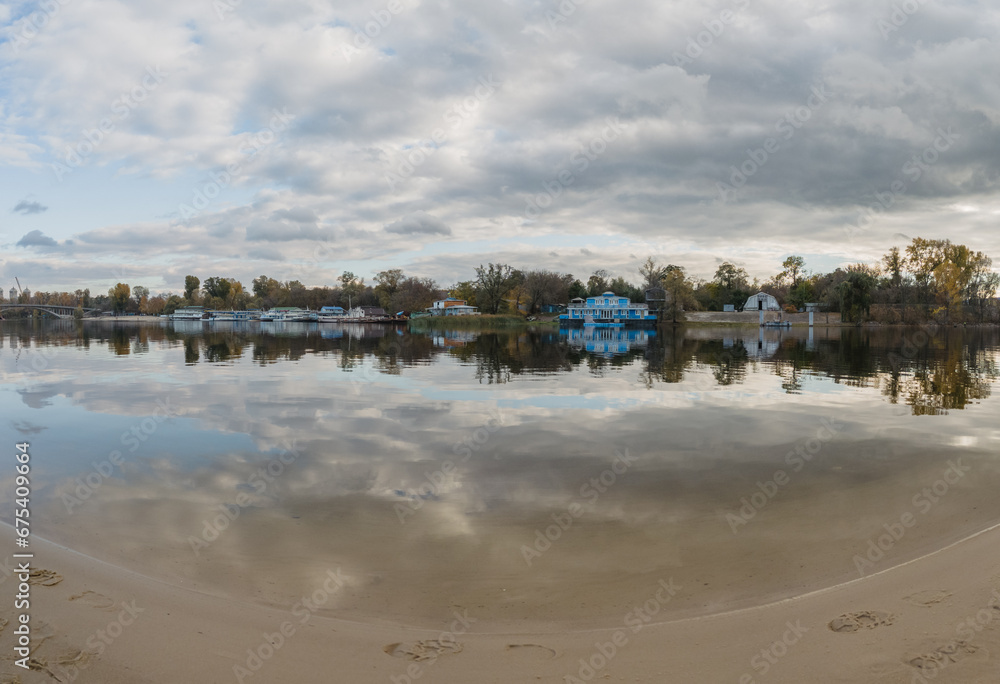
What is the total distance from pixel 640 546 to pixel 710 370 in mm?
22512

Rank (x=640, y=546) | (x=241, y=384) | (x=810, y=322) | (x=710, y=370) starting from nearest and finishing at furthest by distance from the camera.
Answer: (x=640, y=546) < (x=241, y=384) < (x=710, y=370) < (x=810, y=322)

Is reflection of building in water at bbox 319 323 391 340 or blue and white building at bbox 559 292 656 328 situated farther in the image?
blue and white building at bbox 559 292 656 328

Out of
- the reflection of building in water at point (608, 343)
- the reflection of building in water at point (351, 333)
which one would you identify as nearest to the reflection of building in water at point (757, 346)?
the reflection of building in water at point (608, 343)

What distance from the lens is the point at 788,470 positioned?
34.8ft

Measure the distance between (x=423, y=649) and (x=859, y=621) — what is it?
3847 millimetres

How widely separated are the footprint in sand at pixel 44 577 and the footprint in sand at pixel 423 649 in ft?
12.3

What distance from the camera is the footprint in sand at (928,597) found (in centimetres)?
549

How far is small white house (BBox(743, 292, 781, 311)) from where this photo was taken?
12462cm

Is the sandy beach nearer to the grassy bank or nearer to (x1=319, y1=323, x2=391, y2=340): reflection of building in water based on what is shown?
(x1=319, y1=323, x2=391, y2=340): reflection of building in water

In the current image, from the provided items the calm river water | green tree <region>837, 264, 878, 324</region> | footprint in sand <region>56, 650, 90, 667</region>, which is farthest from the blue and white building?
footprint in sand <region>56, 650, 90, 667</region>

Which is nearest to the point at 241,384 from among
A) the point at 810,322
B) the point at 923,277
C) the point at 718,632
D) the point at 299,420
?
the point at 299,420

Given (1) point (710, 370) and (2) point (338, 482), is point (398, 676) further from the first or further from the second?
(1) point (710, 370)

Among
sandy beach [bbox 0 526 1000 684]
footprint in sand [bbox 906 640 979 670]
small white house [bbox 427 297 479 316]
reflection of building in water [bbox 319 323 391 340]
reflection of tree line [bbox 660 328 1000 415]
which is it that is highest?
small white house [bbox 427 297 479 316]

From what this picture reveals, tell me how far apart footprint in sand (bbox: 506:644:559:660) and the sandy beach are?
0.02 m
